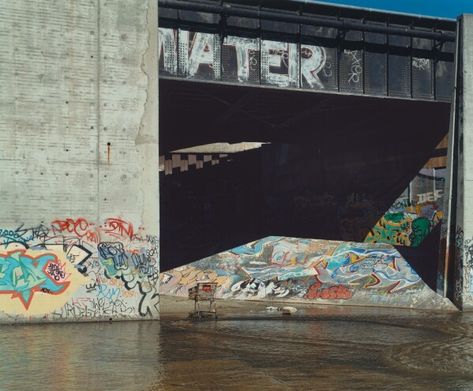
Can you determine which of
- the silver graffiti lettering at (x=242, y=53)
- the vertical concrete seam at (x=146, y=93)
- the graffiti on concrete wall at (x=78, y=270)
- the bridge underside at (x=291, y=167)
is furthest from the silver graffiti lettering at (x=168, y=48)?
the graffiti on concrete wall at (x=78, y=270)

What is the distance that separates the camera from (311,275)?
2900 cm

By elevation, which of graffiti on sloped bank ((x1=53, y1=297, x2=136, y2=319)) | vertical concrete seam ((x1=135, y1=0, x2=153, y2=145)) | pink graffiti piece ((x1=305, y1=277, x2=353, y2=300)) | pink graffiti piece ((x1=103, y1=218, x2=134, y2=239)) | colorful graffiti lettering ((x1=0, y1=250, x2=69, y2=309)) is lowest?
pink graffiti piece ((x1=305, y1=277, x2=353, y2=300))

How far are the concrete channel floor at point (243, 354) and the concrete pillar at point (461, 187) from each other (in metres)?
4.33

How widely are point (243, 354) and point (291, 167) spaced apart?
108 ft

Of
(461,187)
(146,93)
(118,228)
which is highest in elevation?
(146,93)

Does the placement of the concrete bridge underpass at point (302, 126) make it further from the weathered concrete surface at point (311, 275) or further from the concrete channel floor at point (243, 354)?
the concrete channel floor at point (243, 354)

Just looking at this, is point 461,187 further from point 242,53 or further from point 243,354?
point 243,354

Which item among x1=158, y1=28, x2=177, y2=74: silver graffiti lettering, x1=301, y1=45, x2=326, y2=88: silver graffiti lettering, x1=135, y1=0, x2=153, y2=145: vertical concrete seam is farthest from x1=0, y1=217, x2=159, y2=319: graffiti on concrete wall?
x1=301, y1=45, x2=326, y2=88: silver graffiti lettering

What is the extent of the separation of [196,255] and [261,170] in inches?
512

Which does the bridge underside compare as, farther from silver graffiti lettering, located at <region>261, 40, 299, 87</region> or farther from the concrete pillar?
the concrete pillar

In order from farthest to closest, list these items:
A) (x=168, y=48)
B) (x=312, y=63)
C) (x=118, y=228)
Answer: (x=312, y=63), (x=168, y=48), (x=118, y=228)

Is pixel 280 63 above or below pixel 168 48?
below

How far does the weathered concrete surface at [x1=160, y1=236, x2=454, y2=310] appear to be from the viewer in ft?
89.0

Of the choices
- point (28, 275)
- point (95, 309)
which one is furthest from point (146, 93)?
point (95, 309)
